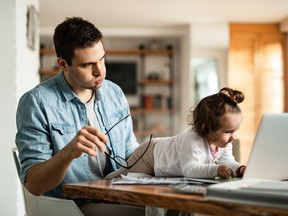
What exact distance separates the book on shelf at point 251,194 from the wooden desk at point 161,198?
0.02 metres

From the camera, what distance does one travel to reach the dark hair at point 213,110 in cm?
155

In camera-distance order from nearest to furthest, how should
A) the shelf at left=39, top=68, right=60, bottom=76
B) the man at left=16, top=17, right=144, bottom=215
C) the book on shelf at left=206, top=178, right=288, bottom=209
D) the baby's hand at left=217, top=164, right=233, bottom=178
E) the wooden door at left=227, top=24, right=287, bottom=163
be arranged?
the book on shelf at left=206, top=178, right=288, bottom=209
the baby's hand at left=217, top=164, right=233, bottom=178
the man at left=16, top=17, right=144, bottom=215
the wooden door at left=227, top=24, right=287, bottom=163
the shelf at left=39, top=68, right=60, bottom=76

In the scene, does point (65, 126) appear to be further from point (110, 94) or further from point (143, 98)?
point (143, 98)

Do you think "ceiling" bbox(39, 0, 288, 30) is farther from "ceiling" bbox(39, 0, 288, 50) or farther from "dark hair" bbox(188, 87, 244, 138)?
"dark hair" bbox(188, 87, 244, 138)

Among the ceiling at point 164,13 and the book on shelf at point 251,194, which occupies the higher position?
the ceiling at point 164,13

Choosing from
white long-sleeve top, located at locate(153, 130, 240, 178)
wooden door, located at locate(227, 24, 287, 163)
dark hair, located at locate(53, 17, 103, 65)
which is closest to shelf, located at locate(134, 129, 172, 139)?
wooden door, located at locate(227, 24, 287, 163)

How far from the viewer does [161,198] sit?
115cm

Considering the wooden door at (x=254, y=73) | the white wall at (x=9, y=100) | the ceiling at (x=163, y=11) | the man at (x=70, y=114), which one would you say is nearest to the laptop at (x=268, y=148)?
the man at (x=70, y=114)

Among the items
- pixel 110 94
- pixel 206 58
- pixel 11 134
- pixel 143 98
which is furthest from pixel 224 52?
pixel 110 94

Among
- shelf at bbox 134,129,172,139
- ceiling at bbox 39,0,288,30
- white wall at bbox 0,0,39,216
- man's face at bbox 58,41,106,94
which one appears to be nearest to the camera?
man's face at bbox 58,41,106,94

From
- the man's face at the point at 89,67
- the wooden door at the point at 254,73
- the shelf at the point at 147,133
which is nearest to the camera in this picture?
the man's face at the point at 89,67

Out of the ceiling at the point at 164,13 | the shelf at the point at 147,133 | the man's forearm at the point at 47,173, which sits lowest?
the shelf at the point at 147,133

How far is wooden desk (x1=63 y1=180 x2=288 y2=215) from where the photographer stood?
3.33 ft

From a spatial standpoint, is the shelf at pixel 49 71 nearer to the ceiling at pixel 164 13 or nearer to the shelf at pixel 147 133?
the ceiling at pixel 164 13
